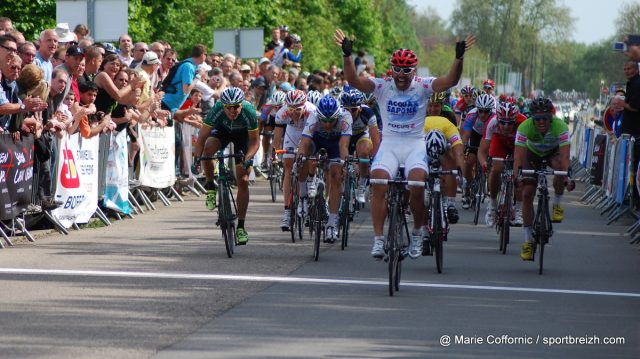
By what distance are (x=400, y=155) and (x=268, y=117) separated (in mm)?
8929

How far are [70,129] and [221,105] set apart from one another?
231 cm

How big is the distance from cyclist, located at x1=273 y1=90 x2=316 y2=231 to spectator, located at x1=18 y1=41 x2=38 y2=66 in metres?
2.91

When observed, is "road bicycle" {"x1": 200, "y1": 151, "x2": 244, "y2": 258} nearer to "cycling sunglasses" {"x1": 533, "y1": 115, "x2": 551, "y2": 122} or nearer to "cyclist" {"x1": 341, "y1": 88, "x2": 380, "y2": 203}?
"cyclist" {"x1": 341, "y1": 88, "x2": 380, "y2": 203}

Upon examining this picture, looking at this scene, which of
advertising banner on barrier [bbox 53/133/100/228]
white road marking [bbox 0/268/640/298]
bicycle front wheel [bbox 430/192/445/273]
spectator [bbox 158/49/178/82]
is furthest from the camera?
spectator [bbox 158/49/178/82]

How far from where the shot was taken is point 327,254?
50.9 feet

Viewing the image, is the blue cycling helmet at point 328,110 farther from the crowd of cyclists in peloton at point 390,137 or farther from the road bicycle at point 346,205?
the road bicycle at point 346,205

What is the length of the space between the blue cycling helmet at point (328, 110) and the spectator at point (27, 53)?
10.2ft

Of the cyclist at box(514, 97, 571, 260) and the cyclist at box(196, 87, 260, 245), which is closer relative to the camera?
the cyclist at box(514, 97, 571, 260)

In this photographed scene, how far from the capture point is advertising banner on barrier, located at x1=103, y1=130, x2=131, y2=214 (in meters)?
18.6

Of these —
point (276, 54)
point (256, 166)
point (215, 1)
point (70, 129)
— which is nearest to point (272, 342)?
point (70, 129)

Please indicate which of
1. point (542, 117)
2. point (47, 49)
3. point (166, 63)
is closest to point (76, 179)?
point (47, 49)

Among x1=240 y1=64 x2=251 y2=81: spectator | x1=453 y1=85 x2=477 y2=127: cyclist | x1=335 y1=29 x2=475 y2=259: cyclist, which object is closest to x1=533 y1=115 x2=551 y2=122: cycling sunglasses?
x1=335 y1=29 x2=475 y2=259: cyclist

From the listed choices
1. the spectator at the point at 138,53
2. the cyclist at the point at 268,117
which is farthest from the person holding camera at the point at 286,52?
the spectator at the point at 138,53

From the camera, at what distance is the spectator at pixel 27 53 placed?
15.6 m
